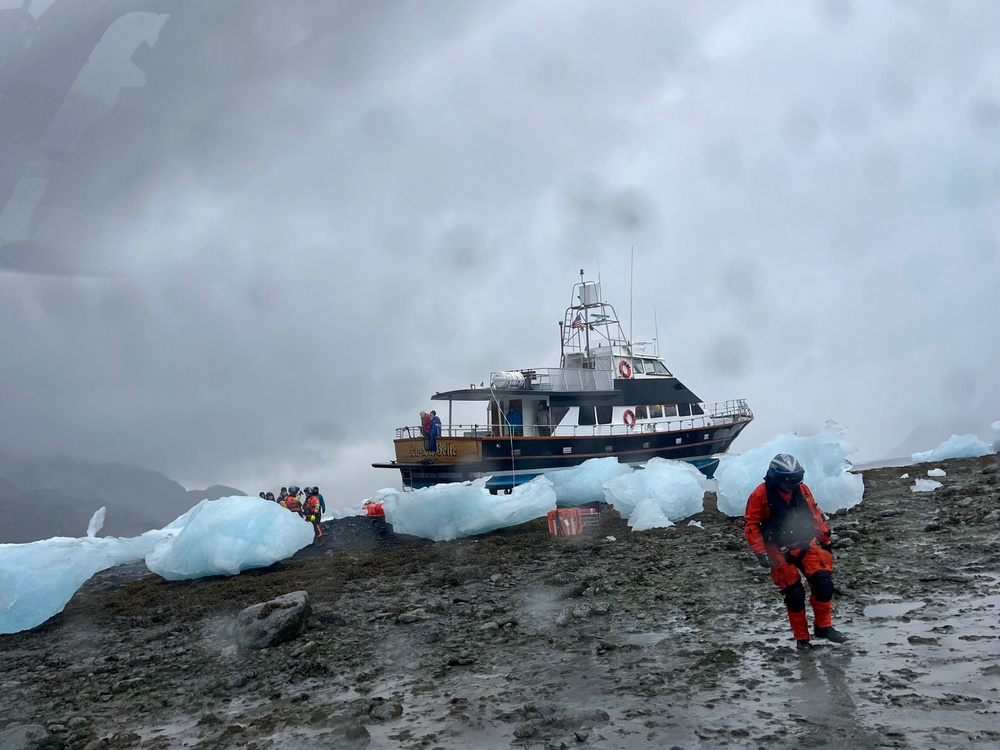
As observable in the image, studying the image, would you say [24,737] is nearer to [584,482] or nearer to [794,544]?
[794,544]

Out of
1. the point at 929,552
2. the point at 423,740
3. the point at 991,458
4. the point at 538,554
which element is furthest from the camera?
the point at 991,458

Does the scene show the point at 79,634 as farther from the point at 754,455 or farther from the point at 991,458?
the point at 991,458

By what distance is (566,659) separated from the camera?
521 centimetres

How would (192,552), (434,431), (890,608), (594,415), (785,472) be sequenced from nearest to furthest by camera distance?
(785,472)
(890,608)
(192,552)
(434,431)
(594,415)

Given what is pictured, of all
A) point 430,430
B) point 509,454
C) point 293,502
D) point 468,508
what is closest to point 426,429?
point 430,430

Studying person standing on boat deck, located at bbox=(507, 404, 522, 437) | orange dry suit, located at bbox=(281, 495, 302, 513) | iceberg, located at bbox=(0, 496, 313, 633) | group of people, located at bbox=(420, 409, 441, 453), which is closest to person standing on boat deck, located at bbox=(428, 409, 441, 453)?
group of people, located at bbox=(420, 409, 441, 453)

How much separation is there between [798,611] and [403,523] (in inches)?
395

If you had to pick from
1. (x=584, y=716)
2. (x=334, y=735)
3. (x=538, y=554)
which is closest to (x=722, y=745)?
(x=584, y=716)

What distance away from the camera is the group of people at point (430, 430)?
2000cm

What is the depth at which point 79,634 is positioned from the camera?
8.31 m

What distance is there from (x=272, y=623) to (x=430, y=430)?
13553mm

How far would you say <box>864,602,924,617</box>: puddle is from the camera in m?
5.27

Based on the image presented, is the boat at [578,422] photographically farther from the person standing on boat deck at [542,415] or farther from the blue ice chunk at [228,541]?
the blue ice chunk at [228,541]

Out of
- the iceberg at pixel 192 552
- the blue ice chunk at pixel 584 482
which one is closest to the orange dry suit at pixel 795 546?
the iceberg at pixel 192 552
